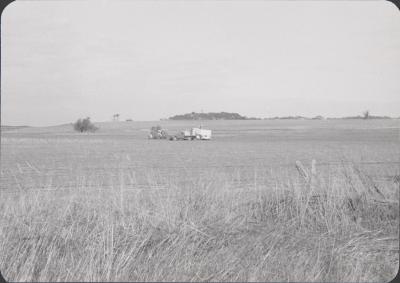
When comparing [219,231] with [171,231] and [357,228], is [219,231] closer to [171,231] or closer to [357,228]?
[171,231]

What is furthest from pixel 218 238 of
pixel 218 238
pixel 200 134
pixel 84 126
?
pixel 84 126

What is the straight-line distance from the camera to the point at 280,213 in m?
6.09

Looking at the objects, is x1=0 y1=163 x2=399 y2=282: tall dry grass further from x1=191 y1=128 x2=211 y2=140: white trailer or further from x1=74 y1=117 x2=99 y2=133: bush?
x1=74 y1=117 x2=99 y2=133: bush

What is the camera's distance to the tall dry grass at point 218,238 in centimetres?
470

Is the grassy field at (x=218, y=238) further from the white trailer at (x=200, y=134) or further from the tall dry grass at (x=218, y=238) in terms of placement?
the white trailer at (x=200, y=134)

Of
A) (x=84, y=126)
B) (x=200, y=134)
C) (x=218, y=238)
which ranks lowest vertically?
(x=200, y=134)

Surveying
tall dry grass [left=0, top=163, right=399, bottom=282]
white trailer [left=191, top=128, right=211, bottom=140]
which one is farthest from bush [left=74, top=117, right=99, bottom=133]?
tall dry grass [left=0, top=163, right=399, bottom=282]

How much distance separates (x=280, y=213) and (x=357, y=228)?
115cm

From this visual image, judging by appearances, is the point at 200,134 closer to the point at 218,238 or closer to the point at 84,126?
the point at 84,126

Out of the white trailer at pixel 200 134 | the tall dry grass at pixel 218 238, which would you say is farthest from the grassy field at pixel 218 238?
the white trailer at pixel 200 134

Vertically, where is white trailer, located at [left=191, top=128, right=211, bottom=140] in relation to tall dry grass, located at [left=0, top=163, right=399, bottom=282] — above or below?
below

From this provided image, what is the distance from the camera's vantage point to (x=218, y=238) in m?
5.27

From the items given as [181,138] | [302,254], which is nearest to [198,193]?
[302,254]

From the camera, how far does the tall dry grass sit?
4703 millimetres
